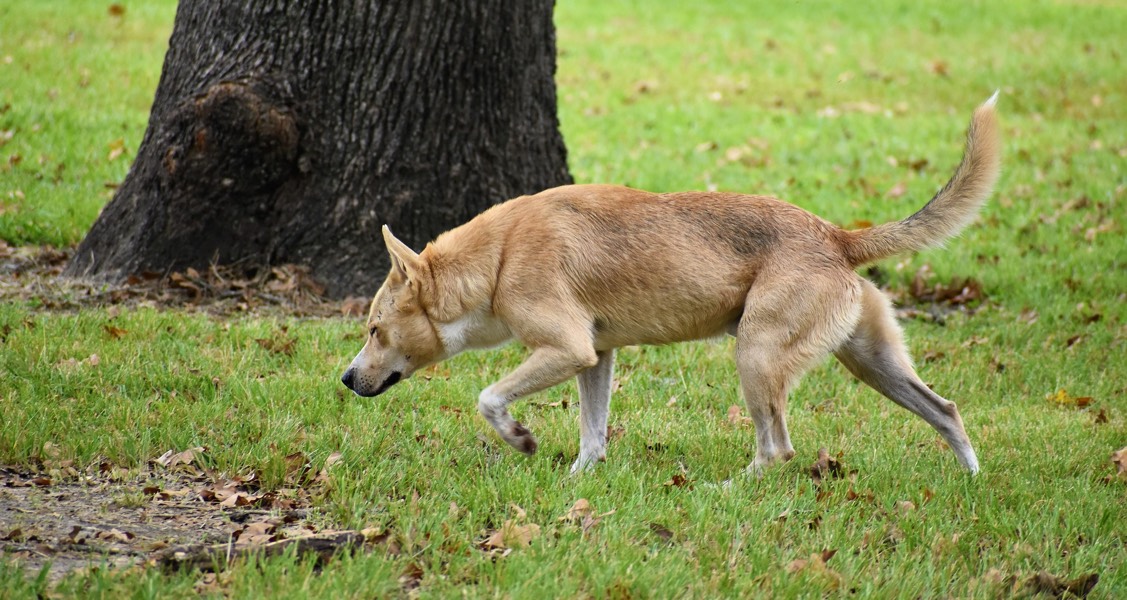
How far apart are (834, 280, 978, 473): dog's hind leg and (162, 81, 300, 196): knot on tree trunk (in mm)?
4239

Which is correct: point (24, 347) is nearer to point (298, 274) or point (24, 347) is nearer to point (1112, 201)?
point (298, 274)

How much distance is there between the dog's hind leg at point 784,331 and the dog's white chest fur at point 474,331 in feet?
4.06

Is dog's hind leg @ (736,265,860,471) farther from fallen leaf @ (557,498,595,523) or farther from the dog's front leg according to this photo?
fallen leaf @ (557,498,595,523)

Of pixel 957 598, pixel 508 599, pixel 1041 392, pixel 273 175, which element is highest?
pixel 273 175

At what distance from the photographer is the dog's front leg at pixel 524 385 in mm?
5523

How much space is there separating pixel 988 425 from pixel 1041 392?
38.7 inches

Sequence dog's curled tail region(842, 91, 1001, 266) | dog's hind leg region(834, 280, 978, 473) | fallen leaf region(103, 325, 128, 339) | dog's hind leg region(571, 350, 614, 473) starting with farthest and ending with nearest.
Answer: fallen leaf region(103, 325, 128, 339), dog's hind leg region(571, 350, 614, 473), dog's hind leg region(834, 280, 978, 473), dog's curled tail region(842, 91, 1001, 266)

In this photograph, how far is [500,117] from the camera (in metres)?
8.48

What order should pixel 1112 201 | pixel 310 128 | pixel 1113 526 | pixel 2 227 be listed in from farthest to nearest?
pixel 1112 201
pixel 2 227
pixel 310 128
pixel 1113 526

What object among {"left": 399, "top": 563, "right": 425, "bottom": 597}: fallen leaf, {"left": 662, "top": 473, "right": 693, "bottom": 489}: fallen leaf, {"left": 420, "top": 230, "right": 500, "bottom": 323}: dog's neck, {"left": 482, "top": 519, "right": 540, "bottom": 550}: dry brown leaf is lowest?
{"left": 662, "top": 473, "right": 693, "bottom": 489}: fallen leaf

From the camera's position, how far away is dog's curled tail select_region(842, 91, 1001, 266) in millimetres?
5719

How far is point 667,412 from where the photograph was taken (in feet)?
22.3

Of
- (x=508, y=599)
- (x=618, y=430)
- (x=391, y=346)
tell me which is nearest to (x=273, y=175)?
(x=391, y=346)

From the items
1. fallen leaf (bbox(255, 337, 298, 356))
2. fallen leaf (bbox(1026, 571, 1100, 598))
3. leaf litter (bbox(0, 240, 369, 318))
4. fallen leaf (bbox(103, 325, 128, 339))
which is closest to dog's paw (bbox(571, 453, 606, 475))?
fallen leaf (bbox(1026, 571, 1100, 598))
